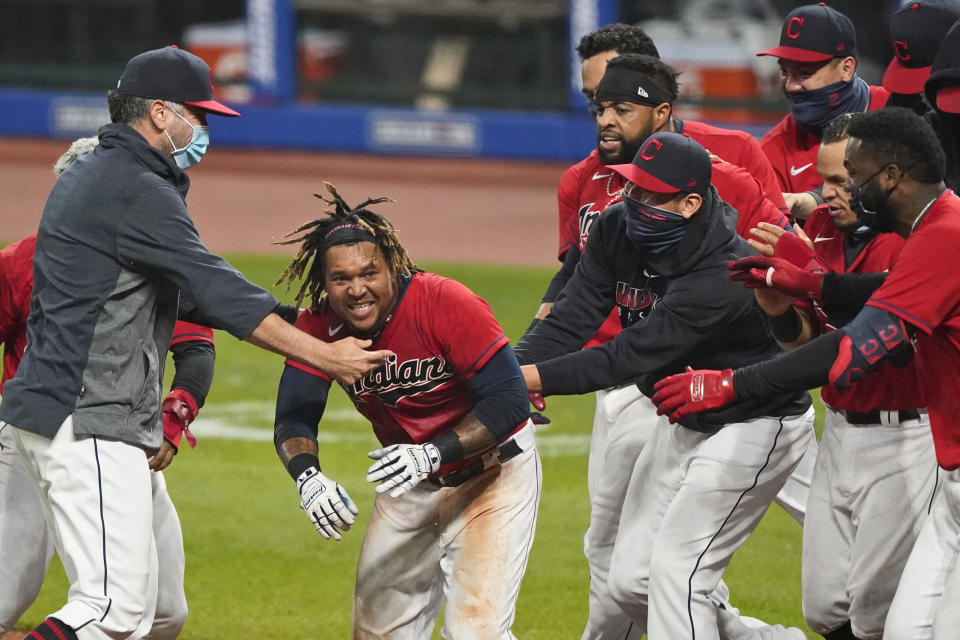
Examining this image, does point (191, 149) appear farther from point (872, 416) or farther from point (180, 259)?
point (872, 416)

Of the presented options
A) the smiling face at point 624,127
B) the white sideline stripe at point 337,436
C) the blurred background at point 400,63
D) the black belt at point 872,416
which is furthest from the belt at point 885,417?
the blurred background at point 400,63

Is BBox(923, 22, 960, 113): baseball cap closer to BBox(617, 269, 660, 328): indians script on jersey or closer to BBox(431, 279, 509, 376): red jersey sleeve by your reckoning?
BBox(617, 269, 660, 328): indians script on jersey

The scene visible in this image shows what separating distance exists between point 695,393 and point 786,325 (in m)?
0.46

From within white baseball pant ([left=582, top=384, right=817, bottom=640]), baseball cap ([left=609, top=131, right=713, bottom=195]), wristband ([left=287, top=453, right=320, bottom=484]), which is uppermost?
baseball cap ([left=609, top=131, right=713, bottom=195])

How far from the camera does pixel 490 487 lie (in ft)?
16.1

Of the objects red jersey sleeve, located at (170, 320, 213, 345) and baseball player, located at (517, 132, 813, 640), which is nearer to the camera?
baseball player, located at (517, 132, 813, 640)

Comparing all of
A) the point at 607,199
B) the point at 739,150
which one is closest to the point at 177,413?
the point at 607,199

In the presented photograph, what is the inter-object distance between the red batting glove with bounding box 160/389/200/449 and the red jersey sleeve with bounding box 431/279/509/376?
1027mm

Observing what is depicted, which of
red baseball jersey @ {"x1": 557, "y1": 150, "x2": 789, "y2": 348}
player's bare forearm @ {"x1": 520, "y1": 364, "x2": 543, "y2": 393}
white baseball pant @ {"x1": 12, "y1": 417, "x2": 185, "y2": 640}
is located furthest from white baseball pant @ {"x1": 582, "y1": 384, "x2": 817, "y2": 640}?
white baseball pant @ {"x1": 12, "y1": 417, "x2": 185, "y2": 640}

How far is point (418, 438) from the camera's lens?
194 inches

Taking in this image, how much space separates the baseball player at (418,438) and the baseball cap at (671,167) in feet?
2.30

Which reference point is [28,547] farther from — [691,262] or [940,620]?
[940,620]

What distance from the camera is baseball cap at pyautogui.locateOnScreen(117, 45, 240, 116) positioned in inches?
185

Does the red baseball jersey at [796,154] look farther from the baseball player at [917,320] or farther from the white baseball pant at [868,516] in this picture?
the baseball player at [917,320]
